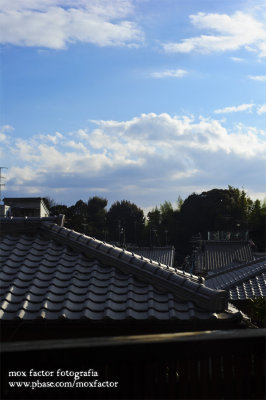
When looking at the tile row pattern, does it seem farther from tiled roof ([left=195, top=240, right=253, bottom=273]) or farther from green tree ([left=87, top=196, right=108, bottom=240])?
green tree ([left=87, top=196, right=108, bottom=240])

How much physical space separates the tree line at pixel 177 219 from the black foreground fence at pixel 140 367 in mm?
61509

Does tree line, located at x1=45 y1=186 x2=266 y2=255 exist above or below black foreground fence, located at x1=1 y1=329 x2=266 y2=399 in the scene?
above

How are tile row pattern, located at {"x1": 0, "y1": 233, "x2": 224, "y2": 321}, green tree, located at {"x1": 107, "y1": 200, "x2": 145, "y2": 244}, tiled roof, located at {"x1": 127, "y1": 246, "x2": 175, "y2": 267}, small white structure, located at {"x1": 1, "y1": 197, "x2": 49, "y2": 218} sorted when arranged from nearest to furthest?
tile row pattern, located at {"x1": 0, "y1": 233, "x2": 224, "y2": 321}, small white structure, located at {"x1": 1, "y1": 197, "x2": 49, "y2": 218}, tiled roof, located at {"x1": 127, "y1": 246, "x2": 175, "y2": 267}, green tree, located at {"x1": 107, "y1": 200, "x2": 145, "y2": 244}

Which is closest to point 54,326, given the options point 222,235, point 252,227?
point 222,235

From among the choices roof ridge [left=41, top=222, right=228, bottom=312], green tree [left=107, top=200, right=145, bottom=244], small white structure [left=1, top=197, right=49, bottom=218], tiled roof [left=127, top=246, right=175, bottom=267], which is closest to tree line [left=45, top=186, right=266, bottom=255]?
green tree [left=107, top=200, right=145, bottom=244]

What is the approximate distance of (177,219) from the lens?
3054 inches

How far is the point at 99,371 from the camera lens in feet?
11.4

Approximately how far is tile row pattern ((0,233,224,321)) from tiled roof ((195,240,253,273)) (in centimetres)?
3179

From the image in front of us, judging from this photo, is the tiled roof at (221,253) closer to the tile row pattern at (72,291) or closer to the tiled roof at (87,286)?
the tiled roof at (87,286)

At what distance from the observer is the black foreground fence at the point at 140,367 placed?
3307 mm

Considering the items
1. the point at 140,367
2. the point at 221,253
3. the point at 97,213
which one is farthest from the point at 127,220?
the point at 140,367

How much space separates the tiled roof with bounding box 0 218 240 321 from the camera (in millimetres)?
6160

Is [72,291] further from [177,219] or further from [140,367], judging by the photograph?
[177,219]

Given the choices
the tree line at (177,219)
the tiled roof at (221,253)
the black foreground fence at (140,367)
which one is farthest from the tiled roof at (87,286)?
the tree line at (177,219)
